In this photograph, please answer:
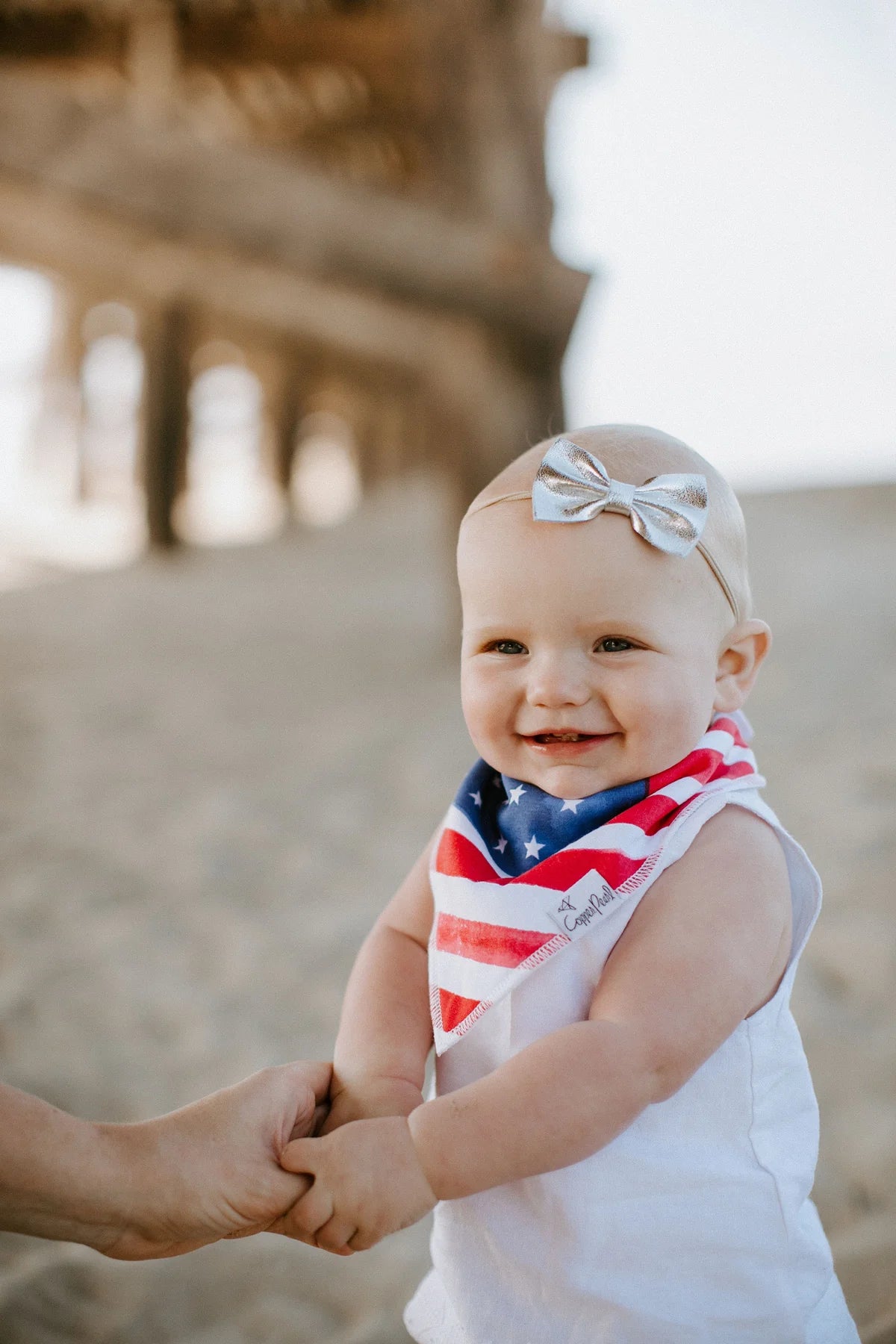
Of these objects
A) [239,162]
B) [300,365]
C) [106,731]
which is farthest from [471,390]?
[300,365]

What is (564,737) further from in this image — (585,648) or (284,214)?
(284,214)

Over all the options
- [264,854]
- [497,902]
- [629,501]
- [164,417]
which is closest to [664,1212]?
[497,902]

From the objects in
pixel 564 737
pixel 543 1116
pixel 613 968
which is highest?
pixel 564 737

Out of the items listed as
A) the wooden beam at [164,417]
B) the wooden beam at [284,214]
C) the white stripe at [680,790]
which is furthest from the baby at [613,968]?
the wooden beam at [164,417]

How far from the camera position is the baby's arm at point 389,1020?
1055 mm

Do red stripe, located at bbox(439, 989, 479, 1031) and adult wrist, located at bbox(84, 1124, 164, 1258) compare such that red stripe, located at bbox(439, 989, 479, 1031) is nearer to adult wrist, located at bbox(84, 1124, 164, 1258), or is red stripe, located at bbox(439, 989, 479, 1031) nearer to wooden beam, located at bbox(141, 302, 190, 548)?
adult wrist, located at bbox(84, 1124, 164, 1258)

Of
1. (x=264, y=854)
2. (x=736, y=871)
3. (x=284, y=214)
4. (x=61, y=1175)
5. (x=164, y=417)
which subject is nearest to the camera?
(x=61, y=1175)

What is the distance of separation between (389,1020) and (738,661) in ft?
1.75

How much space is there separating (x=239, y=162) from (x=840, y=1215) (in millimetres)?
3115

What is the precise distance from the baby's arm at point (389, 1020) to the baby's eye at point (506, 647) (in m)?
0.28

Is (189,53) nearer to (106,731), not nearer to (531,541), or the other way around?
(106,731)

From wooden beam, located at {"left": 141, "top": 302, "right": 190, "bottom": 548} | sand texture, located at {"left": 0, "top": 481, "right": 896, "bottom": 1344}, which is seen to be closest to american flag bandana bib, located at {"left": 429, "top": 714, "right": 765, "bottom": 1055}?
sand texture, located at {"left": 0, "top": 481, "right": 896, "bottom": 1344}

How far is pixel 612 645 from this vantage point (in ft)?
3.24

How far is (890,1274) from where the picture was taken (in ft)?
5.18
